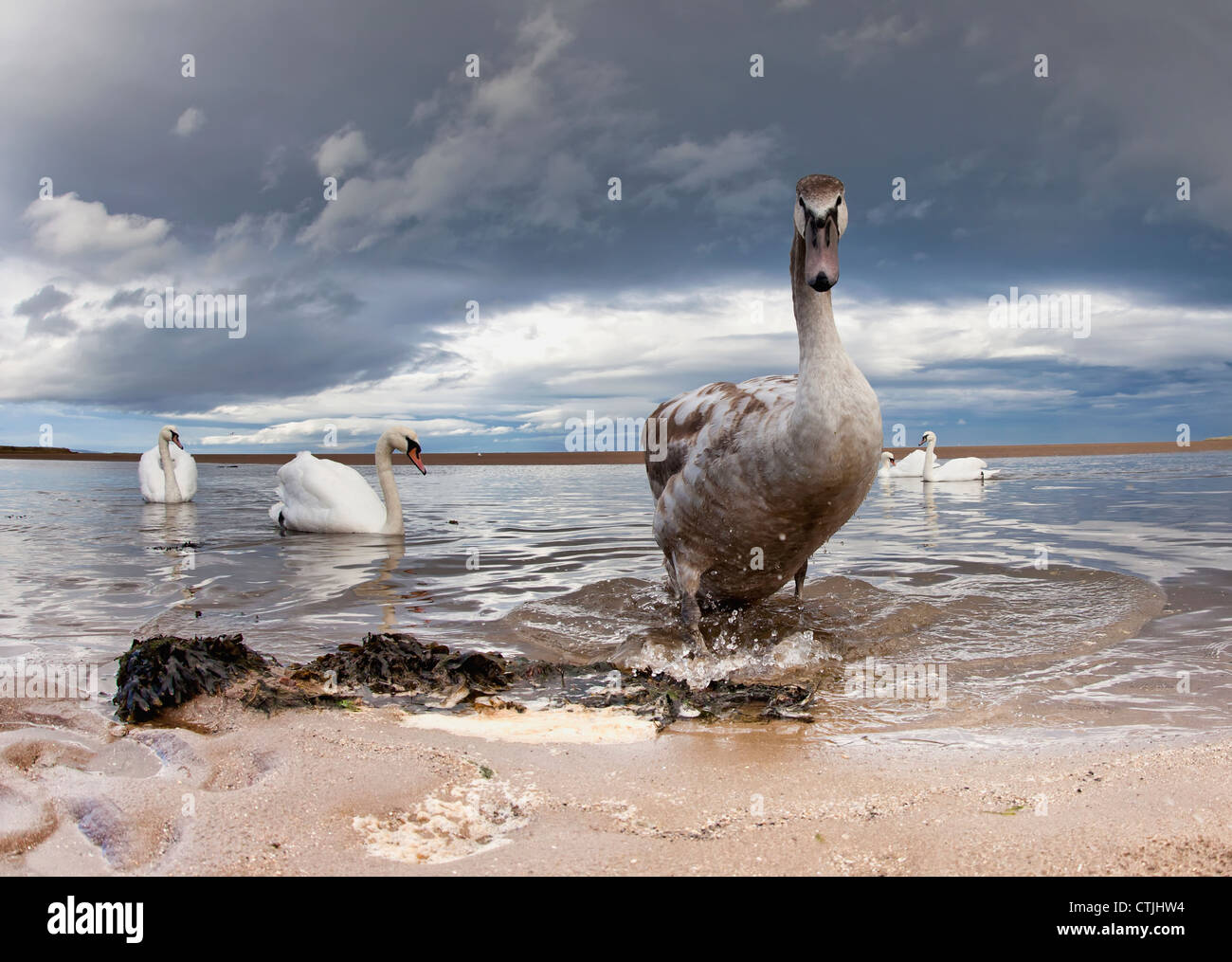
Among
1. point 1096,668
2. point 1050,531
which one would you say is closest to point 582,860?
point 1096,668

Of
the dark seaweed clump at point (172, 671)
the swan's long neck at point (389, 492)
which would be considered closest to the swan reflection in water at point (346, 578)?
the swan's long neck at point (389, 492)

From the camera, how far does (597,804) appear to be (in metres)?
3.34

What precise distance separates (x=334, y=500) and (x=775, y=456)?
37.3 feet

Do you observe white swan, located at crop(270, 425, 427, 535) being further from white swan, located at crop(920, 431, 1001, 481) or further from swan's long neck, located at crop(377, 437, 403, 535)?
white swan, located at crop(920, 431, 1001, 481)

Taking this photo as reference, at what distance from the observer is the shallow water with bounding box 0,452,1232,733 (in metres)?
5.57

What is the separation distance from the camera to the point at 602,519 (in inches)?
682

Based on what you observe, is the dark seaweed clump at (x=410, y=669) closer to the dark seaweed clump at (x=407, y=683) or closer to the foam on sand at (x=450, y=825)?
the dark seaweed clump at (x=407, y=683)

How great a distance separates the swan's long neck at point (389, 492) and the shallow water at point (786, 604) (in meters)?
0.42

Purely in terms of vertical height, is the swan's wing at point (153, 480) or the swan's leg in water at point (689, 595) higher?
the swan's wing at point (153, 480)

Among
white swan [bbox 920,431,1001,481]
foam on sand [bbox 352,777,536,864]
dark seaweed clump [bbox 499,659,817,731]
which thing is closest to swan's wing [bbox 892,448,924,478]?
white swan [bbox 920,431,1001,481]

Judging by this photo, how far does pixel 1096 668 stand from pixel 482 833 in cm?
473

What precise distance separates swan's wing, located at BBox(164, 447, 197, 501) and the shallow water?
546 centimetres

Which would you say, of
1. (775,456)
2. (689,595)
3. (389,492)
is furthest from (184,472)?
(775,456)

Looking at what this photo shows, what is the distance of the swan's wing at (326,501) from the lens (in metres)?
15.0
